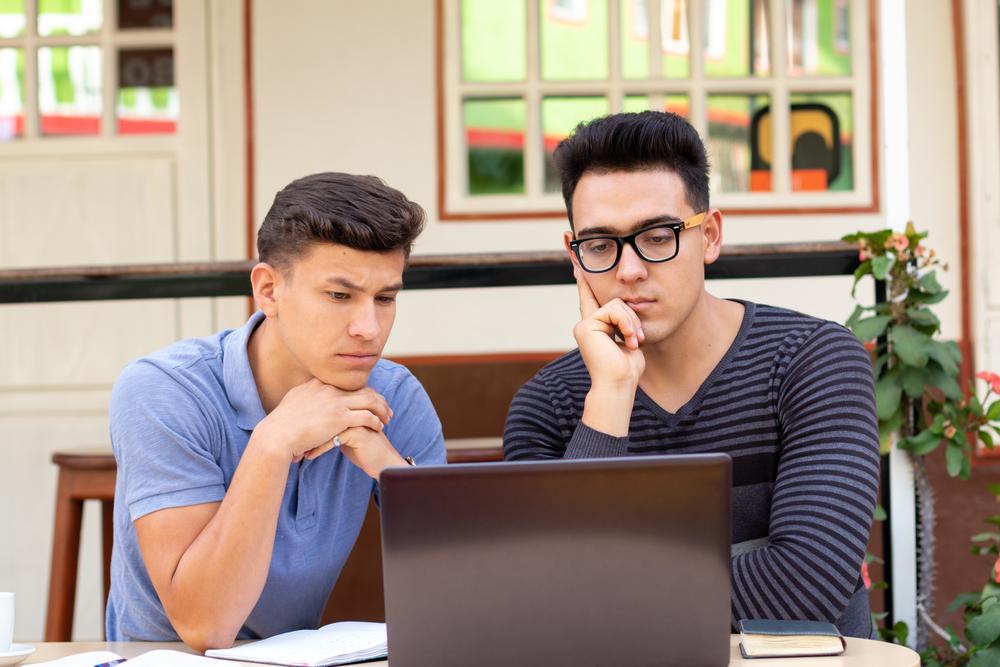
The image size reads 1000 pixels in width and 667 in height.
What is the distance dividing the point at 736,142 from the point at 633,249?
2.31 metres

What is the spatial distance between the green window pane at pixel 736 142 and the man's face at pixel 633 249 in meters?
2.18

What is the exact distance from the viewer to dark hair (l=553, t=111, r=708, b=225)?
1933 millimetres

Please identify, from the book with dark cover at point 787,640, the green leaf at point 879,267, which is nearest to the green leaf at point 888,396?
the green leaf at point 879,267

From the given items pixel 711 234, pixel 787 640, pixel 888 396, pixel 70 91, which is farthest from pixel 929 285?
pixel 70 91

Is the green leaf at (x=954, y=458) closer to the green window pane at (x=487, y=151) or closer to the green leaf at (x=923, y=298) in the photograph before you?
the green leaf at (x=923, y=298)

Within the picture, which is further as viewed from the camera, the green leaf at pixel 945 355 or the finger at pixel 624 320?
the green leaf at pixel 945 355

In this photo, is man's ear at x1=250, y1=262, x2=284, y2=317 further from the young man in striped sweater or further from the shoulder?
the young man in striped sweater

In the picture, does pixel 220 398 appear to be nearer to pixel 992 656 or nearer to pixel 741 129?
pixel 992 656

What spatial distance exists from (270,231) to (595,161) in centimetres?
55

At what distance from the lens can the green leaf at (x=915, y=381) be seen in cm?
252

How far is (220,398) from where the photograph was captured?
6.08 ft

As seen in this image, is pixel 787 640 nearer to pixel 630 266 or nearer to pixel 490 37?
pixel 630 266

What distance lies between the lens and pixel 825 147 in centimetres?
401

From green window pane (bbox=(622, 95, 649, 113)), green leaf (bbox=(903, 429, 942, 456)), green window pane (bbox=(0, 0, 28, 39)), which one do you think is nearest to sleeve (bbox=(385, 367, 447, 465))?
green leaf (bbox=(903, 429, 942, 456))
